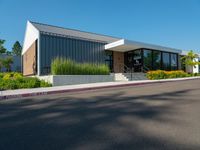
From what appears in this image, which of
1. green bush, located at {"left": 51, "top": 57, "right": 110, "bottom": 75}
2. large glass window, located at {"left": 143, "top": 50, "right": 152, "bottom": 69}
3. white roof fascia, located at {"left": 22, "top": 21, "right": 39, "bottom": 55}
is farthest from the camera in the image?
large glass window, located at {"left": 143, "top": 50, "right": 152, "bottom": 69}

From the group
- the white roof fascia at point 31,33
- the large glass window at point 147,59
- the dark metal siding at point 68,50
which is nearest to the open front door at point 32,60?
the white roof fascia at point 31,33

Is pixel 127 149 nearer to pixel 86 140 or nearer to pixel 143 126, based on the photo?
pixel 86 140

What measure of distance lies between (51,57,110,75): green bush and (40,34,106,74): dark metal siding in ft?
9.57

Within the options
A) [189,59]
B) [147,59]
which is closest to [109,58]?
[147,59]

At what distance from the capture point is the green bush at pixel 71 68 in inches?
652

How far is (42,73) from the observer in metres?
20.3

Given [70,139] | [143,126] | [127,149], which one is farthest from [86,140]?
[143,126]

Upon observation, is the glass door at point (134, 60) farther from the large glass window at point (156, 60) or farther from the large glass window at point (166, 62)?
the large glass window at point (166, 62)

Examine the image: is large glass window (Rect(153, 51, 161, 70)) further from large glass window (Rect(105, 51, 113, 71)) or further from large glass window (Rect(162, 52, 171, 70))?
large glass window (Rect(105, 51, 113, 71))

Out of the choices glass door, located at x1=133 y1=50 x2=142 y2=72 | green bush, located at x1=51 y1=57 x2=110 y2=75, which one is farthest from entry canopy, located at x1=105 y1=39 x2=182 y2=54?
green bush, located at x1=51 y1=57 x2=110 y2=75

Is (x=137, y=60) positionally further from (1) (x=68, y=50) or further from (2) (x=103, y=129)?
(2) (x=103, y=129)

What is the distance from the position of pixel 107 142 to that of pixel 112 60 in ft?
74.6

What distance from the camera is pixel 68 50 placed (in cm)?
2173

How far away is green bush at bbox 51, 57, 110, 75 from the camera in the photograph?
54.3 ft
